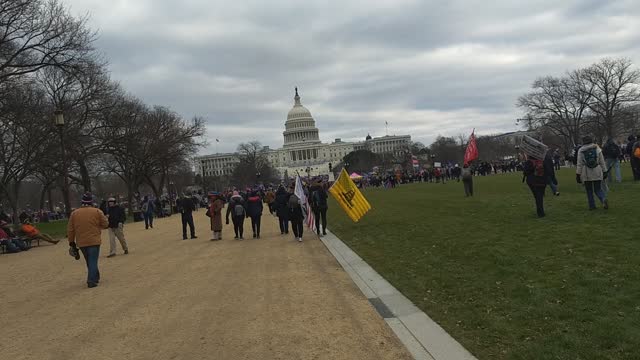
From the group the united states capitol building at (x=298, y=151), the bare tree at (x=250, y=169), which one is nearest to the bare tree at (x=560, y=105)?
the bare tree at (x=250, y=169)

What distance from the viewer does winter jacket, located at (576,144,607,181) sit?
12.4m

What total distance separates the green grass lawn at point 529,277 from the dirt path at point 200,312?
93 centimetres

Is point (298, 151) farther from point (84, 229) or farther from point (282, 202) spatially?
A: point (84, 229)

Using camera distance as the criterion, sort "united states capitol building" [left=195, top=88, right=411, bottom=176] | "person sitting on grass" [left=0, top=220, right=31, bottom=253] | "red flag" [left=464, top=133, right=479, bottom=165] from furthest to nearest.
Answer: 1. "united states capitol building" [left=195, top=88, right=411, bottom=176]
2. "red flag" [left=464, top=133, right=479, bottom=165]
3. "person sitting on grass" [left=0, top=220, right=31, bottom=253]

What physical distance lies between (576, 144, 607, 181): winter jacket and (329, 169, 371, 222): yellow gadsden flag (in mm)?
6419

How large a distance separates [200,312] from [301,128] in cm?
17001

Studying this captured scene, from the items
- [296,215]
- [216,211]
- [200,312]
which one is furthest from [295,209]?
[200,312]

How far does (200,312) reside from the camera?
777 cm

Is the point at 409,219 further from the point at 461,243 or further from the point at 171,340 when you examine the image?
the point at 171,340

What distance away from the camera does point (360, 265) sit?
420 inches

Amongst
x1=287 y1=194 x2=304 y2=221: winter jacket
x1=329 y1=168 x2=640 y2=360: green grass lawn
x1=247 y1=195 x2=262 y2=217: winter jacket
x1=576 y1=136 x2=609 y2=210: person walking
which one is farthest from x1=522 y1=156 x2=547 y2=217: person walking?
x1=247 y1=195 x2=262 y2=217: winter jacket

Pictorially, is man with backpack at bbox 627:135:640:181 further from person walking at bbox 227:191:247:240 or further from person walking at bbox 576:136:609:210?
person walking at bbox 227:191:247:240

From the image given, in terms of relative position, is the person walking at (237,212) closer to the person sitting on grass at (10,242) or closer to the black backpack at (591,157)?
the person sitting on grass at (10,242)

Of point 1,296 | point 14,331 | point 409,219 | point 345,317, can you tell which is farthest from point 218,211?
point 345,317
